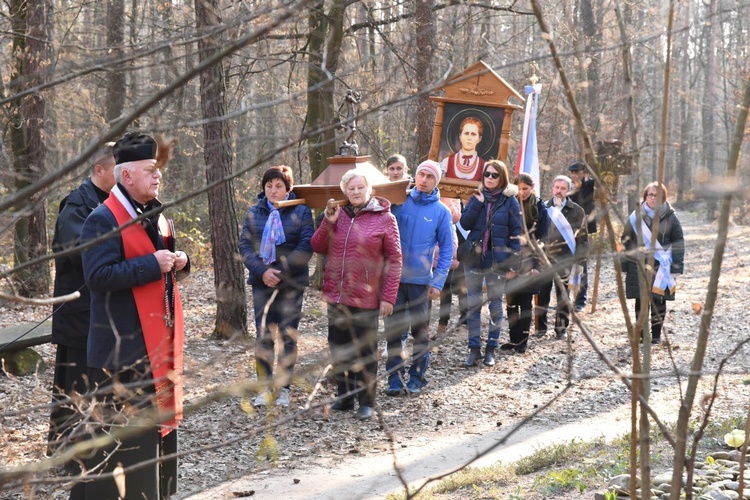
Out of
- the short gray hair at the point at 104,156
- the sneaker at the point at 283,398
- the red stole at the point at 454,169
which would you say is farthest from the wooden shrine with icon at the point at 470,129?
the short gray hair at the point at 104,156

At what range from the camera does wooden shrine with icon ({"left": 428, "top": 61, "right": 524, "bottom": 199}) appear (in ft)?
33.3

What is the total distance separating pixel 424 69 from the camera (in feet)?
37.4

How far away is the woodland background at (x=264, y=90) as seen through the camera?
2.10 metres

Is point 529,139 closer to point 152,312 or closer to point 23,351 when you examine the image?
point 23,351

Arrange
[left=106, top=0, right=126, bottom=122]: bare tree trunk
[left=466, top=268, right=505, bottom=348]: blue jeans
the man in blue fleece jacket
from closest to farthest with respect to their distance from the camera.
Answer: the man in blue fleece jacket → [left=466, top=268, right=505, bottom=348]: blue jeans → [left=106, top=0, right=126, bottom=122]: bare tree trunk

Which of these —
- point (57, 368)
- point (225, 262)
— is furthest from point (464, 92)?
→ point (57, 368)

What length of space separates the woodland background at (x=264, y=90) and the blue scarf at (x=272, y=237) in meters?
0.59

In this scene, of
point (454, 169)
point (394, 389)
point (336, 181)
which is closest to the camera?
point (336, 181)

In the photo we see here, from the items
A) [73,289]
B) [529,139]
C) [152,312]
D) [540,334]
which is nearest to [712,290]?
[152,312]

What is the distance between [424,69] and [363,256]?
17.2ft

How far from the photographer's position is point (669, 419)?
7.27m

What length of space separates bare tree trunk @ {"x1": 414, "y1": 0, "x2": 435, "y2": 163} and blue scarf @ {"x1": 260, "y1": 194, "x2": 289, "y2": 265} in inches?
133

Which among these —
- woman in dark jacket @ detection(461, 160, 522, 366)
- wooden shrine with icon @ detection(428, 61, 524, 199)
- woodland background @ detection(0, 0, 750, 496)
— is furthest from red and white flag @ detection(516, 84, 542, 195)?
woman in dark jacket @ detection(461, 160, 522, 366)

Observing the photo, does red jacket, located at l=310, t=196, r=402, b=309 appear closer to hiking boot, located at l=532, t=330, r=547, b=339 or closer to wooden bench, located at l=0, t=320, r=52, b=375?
wooden bench, located at l=0, t=320, r=52, b=375
